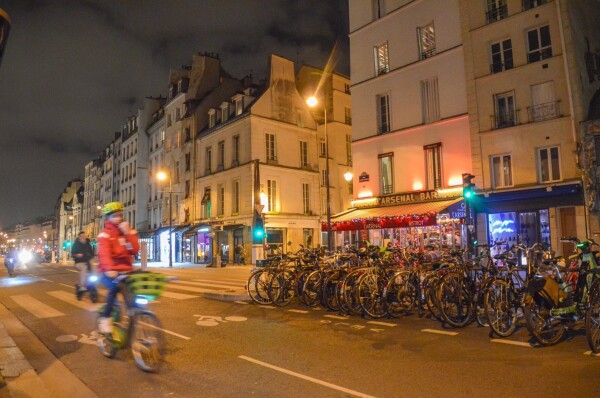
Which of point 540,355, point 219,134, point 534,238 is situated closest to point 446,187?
point 534,238

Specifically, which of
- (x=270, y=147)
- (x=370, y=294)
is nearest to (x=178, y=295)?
(x=370, y=294)

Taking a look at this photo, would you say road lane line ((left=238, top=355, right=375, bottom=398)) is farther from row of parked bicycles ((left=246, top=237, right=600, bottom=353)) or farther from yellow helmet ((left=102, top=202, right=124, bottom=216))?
row of parked bicycles ((left=246, top=237, right=600, bottom=353))

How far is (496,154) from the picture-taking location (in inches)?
755

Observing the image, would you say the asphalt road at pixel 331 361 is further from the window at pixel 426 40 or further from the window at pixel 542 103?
the window at pixel 426 40

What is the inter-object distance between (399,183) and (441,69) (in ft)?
19.4

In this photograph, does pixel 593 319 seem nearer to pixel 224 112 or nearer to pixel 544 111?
pixel 544 111

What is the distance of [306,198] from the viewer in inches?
1406

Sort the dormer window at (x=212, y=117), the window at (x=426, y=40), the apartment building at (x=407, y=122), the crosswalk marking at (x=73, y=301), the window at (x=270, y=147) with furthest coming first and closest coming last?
the dormer window at (x=212, y=117) → the window at (x=270, y=147) → the window at (x=426, y=40) → the apartment building at (x=407, y=122) → the crosswalk marking at (x=73, y=301)

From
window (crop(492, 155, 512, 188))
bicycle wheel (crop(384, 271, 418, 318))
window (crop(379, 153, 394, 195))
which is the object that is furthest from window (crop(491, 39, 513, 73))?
bicycle wheel (crop(384, 271, 418, 318))

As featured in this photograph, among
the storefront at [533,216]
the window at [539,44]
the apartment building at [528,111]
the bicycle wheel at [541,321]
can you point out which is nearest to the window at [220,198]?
the apartment building at [528,111]

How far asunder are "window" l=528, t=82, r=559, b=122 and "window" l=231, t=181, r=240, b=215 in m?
21.5

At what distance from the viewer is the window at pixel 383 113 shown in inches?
944

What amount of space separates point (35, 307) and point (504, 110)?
1893 centimetres

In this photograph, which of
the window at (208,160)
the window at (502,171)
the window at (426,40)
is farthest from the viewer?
the window at (208,160)
